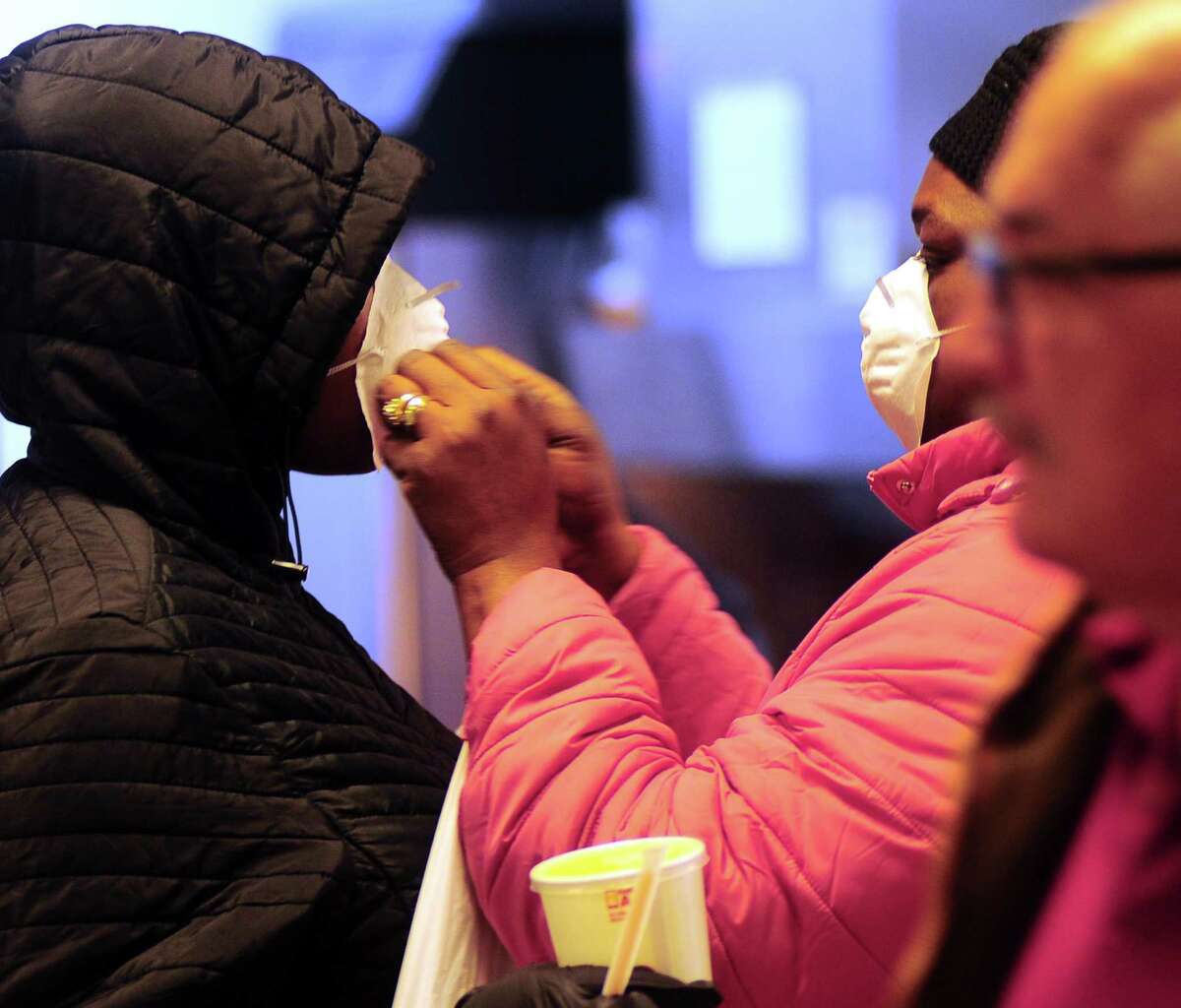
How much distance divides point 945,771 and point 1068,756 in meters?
0.47

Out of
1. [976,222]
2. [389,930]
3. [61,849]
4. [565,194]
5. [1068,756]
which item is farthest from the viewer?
[565,194]

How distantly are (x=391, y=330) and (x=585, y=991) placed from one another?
836 mm

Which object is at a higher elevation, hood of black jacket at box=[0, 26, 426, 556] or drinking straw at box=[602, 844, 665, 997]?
hood of black jacket at box=[0, 26, 426, 556]

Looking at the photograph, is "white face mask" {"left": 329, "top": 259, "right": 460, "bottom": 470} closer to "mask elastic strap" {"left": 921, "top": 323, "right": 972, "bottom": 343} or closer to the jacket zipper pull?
the jacket zipper pull

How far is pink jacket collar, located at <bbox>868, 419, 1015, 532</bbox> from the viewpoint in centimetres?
123

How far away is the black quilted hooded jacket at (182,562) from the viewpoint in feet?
3.95

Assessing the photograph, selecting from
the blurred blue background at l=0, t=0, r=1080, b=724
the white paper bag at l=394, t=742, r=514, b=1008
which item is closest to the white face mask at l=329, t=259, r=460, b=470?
the white paper bag at l=394, t=742, r=514, b=1008

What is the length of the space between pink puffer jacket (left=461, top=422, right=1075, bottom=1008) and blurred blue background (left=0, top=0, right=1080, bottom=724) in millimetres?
2597

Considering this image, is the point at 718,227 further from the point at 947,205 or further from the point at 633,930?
the point at 633,930

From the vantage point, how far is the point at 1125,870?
1.67 ft

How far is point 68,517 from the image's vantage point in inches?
53.6

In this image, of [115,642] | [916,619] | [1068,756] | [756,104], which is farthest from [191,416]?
[756,104]

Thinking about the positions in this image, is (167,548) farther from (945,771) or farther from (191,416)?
(945,771)

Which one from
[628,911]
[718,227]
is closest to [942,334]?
[628,911]
